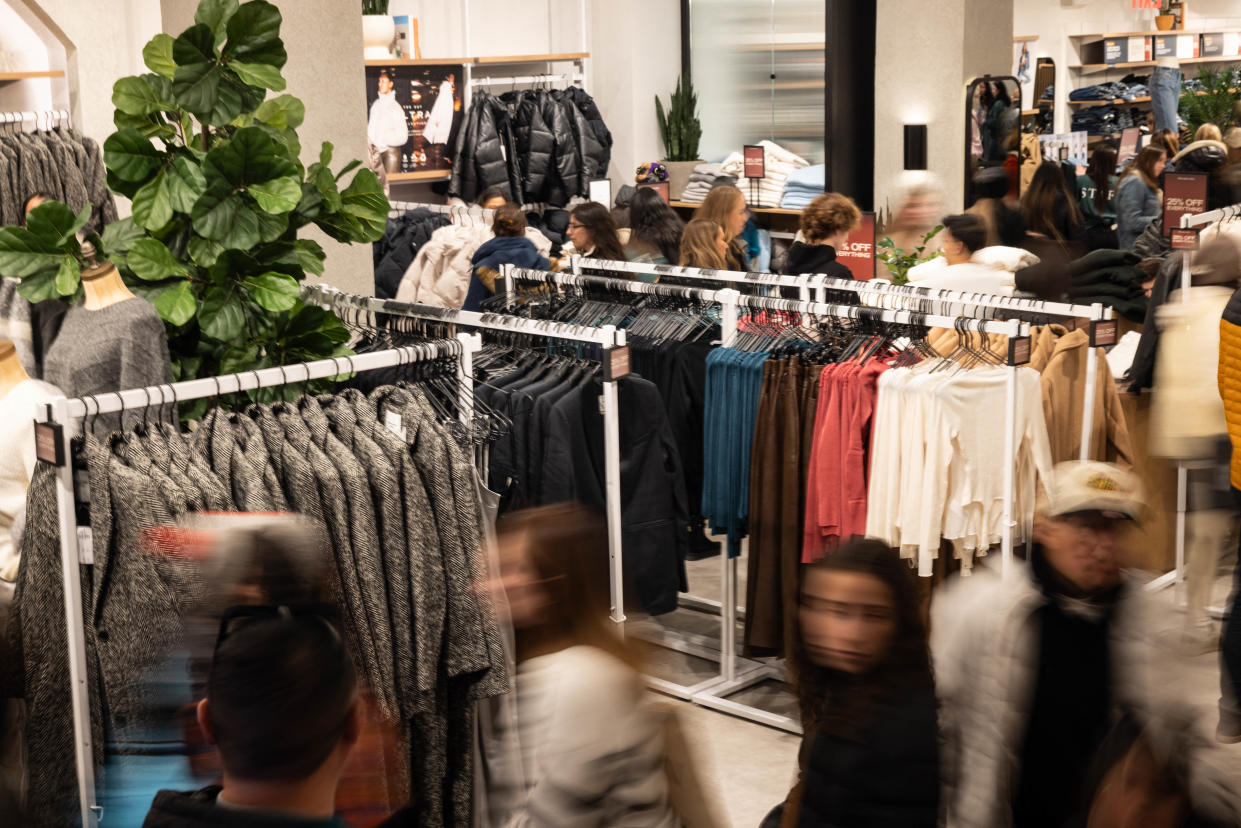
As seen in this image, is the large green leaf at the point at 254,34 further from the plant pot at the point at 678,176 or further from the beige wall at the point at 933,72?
the plant pot at the point at 678,176

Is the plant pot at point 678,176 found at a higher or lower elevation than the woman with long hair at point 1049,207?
higher

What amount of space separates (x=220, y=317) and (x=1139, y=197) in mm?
6394

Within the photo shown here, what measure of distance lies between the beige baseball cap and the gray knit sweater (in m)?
2.51

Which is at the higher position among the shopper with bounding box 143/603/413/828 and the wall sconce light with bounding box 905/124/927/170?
the wall sconce light with bounding box 905/124/927/170

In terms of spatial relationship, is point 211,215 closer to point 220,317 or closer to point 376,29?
point 220,317

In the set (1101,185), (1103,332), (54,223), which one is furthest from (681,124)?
(54,223)

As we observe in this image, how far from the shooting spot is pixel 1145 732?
2320 mm

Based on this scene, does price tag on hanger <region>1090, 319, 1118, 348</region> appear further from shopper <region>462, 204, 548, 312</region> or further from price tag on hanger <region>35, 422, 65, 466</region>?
price tag on hanger <region>35, 422, 65, 466</region>

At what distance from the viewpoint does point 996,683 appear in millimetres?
2682

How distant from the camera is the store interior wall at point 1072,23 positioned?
14.0 metres

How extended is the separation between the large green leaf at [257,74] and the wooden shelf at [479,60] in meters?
5.28

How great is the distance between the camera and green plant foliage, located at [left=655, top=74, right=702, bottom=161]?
36.2 ft

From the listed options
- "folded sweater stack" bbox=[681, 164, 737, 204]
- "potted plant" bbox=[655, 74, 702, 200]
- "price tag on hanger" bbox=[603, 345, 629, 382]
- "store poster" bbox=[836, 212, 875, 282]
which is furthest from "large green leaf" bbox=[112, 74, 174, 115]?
"potted plant" bbox=[655, 74, 702, 200]

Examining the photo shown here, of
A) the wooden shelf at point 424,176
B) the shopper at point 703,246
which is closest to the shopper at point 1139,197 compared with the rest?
the shopper at point 703,246
